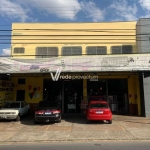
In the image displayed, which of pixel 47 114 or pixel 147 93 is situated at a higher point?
pixel 147 93

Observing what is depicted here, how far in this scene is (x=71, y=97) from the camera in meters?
23.9

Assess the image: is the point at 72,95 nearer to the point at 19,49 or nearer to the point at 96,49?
the point at 96,49

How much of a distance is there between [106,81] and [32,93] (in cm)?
810

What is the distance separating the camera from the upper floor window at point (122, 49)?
2458 cm

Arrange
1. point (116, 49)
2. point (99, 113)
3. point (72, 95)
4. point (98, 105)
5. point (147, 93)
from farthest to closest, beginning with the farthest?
point (116, 49), point (72, 95), point (147, 93), point (98, 105), point (99, 113)

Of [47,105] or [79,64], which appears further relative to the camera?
[79,64]

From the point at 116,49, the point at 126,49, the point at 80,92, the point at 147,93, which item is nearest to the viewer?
the point at 147,93

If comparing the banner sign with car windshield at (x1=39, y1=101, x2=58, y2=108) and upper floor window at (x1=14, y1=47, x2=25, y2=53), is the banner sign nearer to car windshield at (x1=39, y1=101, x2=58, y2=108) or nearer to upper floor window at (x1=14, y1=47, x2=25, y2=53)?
car windshield at (x1=39, y1=101, x2=58, y2=108)

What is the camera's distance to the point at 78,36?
25016 mm

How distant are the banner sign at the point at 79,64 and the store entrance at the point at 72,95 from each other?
19.5ft

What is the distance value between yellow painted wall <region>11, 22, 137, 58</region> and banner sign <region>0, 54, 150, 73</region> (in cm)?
683

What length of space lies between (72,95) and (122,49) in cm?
765

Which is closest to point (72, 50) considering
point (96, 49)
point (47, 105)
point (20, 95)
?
point (96, 49)

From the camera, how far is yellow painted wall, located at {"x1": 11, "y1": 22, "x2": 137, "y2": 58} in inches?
981
